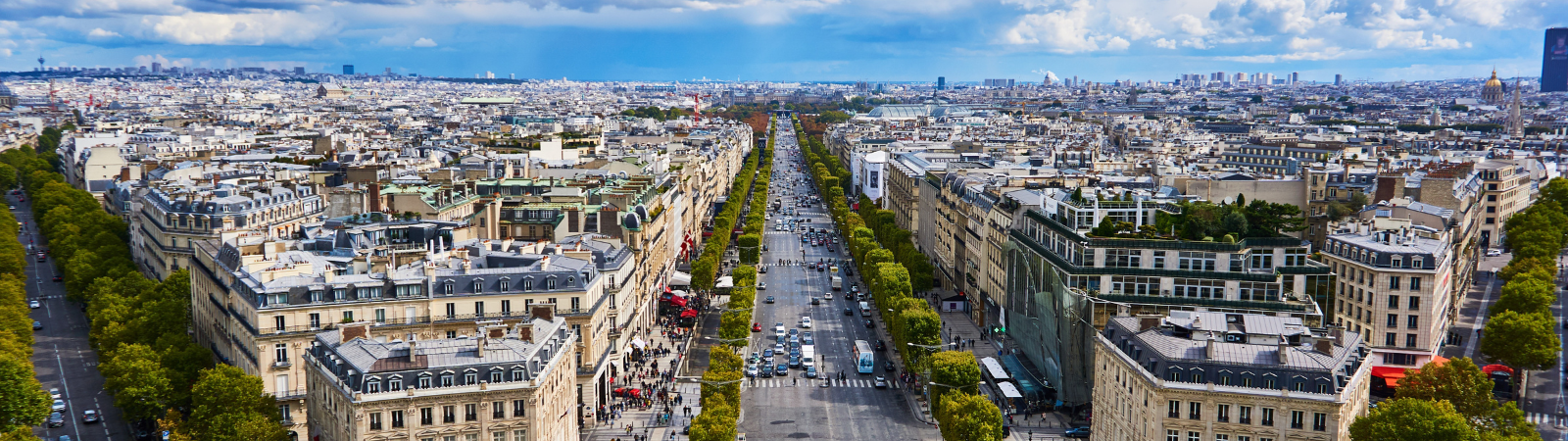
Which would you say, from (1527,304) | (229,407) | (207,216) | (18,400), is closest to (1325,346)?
(1527,304)

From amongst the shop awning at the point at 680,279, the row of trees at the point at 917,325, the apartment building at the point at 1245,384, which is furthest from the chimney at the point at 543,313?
the shop awning at the point at 680,279

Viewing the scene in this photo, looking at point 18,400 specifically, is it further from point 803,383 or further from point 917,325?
point 917,325

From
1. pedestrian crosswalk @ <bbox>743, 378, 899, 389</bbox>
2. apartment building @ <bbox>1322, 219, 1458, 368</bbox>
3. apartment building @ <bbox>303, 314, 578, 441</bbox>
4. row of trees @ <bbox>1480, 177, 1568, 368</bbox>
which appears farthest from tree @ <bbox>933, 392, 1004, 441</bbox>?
row of trees @ <bbox>1480, 177, 1568, 368</bbox>

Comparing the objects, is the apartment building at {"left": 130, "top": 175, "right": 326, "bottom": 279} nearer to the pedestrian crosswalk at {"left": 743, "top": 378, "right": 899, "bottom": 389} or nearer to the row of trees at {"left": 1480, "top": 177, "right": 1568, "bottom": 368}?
the pedestrian crosswalk at {"left": 743, "top": 378, "right": 899, "bottom": 389}

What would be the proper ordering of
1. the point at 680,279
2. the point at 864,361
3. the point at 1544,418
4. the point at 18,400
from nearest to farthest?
the point at 18,400
the point at 1544,418
the point at 864,361
the point at 680,279

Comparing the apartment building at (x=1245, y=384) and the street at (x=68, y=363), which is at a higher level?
the apartment building at (x=1245, y=384)

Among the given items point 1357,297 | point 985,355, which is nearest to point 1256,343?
point 1357,297

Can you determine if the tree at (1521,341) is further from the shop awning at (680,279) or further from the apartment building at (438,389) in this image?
the shop awning at (680,279)

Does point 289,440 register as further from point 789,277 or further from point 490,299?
point 789,277
